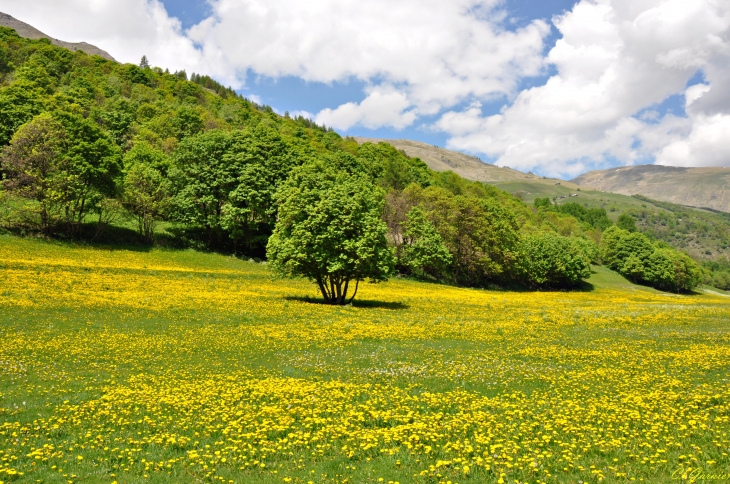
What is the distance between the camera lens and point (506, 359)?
76.1 feet

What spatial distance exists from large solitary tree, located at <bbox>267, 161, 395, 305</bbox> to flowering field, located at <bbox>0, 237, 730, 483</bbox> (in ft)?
29.3

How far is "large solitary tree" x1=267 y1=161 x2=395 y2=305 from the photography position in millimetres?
43844

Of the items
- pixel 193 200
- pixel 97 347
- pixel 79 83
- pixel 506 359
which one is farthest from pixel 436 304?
pixel 79 83

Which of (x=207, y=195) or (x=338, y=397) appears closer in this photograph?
(x=338, y=397)

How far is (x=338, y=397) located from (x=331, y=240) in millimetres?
28796

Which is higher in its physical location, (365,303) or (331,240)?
(331,240)

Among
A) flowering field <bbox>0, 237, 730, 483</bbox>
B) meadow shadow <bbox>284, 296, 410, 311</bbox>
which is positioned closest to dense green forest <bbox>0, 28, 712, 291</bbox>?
meadow shadow <bbox>284, 296, 410, 311</bbox>

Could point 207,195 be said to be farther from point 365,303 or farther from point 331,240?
point 365,303

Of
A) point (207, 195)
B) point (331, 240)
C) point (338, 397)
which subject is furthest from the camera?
point (207, 195)

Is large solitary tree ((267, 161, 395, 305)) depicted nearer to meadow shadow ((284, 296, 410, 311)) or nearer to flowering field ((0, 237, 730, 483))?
meadow shadow ((284, 296, 410, 311))

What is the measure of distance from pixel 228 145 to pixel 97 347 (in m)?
63.3

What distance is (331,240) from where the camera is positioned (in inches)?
1741

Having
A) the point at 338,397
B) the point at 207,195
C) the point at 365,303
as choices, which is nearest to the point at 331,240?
the point at 365,303

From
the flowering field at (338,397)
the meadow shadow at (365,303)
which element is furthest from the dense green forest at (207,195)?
the flowering field at (338,397)
